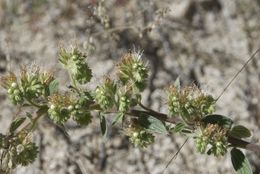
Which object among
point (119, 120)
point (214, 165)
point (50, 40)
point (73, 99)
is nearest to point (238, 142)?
point (119, 120)

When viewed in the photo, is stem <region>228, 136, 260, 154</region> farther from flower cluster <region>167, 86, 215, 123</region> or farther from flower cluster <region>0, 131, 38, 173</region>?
flower cluster <region>0, 131, 38, 173</region>

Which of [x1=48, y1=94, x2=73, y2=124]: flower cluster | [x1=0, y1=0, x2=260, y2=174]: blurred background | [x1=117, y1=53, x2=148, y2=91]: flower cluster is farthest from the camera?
[x1=0, y1=0, x2=260, y2=174]: blurred background

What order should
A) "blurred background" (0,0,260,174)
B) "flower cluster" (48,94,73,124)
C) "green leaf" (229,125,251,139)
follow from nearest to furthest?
"flower cluster" (48,94,73,124) < "green leaf" (229,125,251,139) < "blurred background" (0,0,260,174)

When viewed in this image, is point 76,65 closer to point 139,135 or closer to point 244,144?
point 139,135

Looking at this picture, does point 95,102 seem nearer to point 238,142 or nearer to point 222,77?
point 238,142

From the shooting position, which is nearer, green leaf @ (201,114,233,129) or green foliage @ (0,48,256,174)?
green foliage @ (0,48,256,174)

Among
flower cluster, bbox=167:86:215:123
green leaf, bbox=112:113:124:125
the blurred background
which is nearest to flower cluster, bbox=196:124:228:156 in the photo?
flower cluster, bbox=167:86:215:123

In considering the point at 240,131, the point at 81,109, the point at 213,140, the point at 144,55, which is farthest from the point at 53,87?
the point at 144,55

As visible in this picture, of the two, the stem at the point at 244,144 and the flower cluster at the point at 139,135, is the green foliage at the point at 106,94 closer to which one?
the flower cluster at the point at 139,135
